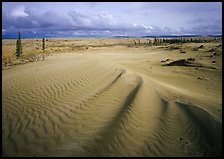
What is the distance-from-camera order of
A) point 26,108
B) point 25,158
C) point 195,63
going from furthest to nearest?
point 195,63 < point 26,108 < point 25,158

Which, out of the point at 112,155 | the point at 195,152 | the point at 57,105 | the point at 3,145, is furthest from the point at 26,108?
the point at 195,152

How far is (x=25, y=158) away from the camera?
4.07m

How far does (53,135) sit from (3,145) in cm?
105

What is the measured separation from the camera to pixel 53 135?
15.9ft

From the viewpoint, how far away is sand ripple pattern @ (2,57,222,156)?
4402 millimetres

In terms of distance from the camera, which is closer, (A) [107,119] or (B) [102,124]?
(B) [102,124]

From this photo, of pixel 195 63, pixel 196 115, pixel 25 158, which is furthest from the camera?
pixel 195 63

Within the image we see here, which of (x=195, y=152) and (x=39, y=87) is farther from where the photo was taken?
(x=39, y=87)

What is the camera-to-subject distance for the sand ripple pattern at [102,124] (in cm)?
440

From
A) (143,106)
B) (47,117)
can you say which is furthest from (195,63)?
(47,117)

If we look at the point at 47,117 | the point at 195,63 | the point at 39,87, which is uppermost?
the point at 195,63

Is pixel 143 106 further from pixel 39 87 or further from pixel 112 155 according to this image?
pixel 39 87

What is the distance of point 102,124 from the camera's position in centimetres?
535

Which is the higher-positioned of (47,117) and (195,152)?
(47,117)
